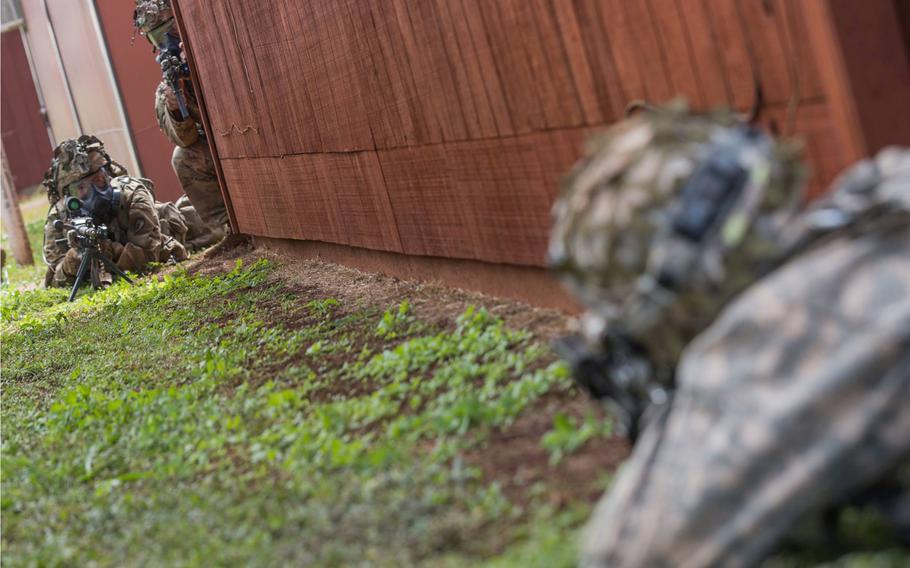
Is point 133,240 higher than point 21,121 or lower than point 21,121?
lower

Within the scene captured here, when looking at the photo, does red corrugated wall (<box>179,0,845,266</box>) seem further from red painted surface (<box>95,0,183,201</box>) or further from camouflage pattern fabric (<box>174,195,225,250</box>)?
red painted surface (<box>95,0,183,201</box>)

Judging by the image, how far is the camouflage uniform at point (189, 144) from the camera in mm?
14133

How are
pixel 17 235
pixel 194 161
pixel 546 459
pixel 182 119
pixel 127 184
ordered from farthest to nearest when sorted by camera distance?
pixel 17 235
pixel 127 184
pixel 194 161
pixel 182 119
pixel 546 459

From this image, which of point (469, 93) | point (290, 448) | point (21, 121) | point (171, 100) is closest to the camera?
point (290, 448)

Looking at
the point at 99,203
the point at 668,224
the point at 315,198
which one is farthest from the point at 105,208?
the point at 668,224

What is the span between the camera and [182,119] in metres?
14.6

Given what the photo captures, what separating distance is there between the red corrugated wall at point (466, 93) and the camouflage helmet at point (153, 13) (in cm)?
272

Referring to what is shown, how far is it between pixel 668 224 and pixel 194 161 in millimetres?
12954

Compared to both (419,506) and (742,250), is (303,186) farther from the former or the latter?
(742,250)

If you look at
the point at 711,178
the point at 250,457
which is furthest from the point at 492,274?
the point at 711,178

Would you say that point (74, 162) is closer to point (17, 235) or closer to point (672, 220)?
point (17, 235)

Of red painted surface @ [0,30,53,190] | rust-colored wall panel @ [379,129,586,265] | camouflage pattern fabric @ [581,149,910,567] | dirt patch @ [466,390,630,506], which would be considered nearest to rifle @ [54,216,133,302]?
rust-colored wall panel @ [379,129,586,265]

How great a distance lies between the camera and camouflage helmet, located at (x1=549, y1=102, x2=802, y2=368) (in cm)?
299

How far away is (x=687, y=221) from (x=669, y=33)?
157 cm
